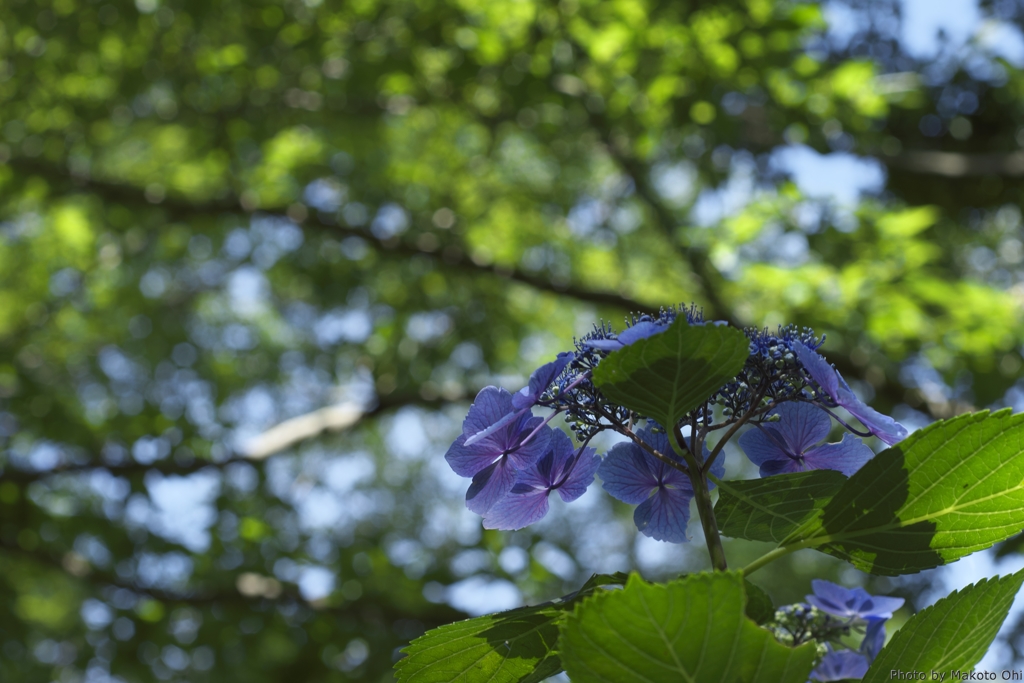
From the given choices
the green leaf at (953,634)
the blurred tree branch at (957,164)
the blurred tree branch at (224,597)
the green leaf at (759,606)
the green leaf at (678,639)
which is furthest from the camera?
the blurred tree branch at (957,164)

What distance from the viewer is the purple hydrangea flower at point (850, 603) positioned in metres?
1.07

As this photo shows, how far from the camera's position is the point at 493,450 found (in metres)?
0.88

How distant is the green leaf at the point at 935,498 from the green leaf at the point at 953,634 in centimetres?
4

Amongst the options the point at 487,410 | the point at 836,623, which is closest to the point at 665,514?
the point at 487,410

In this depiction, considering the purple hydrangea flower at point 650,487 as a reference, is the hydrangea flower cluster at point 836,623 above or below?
below

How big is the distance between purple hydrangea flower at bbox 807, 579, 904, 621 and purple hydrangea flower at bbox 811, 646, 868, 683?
0.21ft

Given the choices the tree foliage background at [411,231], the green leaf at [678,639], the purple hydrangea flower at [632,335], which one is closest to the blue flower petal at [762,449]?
the purple hydrangea flower at [632,335]

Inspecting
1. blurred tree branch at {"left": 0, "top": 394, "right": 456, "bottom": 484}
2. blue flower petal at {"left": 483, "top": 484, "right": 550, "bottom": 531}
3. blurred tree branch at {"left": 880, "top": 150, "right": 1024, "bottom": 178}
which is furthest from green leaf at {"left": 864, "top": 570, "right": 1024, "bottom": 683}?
blurred tree branch at {"left": 880, "top": 150, "right": 1024, "bottom": 178}

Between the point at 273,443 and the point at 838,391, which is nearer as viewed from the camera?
the point at 838,391

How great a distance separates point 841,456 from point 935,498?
6.9 inches

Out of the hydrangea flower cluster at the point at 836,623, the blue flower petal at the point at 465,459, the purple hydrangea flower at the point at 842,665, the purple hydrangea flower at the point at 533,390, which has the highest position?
the purple hydrangea flower at the point at 533,390

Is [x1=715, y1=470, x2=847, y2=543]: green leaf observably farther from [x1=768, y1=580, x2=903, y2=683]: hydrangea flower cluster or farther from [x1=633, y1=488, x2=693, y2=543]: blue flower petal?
[x1=768, y1=580, x2=903, y2=683]: hydrangea flower cluster

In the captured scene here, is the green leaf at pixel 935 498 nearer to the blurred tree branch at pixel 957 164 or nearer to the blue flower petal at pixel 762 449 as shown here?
the blue flower petal at pixel 762 449

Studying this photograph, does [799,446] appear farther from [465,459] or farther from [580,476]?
[465,459]
